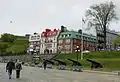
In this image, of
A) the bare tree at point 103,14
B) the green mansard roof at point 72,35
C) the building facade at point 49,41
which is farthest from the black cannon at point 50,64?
the building facade at point 49,41

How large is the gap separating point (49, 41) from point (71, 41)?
23465 millimetres

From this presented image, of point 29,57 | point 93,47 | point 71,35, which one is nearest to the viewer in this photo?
point 29,57

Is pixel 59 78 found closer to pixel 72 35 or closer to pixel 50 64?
pixel 50 64

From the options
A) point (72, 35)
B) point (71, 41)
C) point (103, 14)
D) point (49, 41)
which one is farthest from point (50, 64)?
point (49, 41)

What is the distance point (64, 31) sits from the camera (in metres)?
169

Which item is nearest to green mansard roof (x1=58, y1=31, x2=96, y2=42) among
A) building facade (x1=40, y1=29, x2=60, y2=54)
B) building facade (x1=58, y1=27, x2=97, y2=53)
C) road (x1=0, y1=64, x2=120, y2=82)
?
building facade (x1=58, y1=27, x2=97, y2=53)

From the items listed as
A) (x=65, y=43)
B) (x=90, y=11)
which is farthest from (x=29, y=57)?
(x=90, y=11)

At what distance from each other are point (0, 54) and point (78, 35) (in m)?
42.5

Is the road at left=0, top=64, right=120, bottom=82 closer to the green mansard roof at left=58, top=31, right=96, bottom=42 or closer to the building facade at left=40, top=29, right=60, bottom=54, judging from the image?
the green mansard roof at left=58, top=31, right=96, bottom=42

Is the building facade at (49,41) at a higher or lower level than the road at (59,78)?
higher

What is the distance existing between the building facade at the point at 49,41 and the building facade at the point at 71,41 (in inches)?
148

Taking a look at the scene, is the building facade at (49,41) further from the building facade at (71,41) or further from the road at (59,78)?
the road at (59,78)

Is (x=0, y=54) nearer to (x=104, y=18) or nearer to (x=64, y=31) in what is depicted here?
(x=64, y=31)

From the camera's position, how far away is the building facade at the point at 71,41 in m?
159
